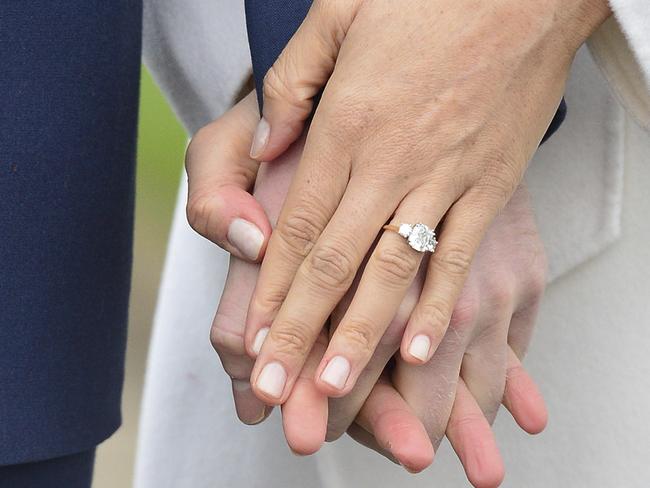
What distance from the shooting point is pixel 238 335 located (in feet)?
2.53

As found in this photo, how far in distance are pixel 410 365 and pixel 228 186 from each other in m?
0.19

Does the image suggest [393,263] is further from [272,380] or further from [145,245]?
[145,245]

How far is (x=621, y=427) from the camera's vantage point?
0.89 metres

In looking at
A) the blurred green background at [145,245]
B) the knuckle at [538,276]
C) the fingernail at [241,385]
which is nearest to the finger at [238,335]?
the fingernail at [241,385]

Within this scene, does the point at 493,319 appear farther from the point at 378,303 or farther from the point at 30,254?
the point at 30,254

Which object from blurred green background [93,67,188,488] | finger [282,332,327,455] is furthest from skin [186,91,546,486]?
blurred green background [93,67,188,488]

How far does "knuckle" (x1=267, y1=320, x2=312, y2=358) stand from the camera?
0.72m

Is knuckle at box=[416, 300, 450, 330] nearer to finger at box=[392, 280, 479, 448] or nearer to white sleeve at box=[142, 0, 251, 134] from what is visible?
finger at box=[392, 280, 479, 448]

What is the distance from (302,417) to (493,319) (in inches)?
6.3

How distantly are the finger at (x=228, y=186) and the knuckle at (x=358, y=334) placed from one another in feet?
0.31

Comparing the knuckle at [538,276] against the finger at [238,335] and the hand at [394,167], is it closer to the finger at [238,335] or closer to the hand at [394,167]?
the hand at [394,167]

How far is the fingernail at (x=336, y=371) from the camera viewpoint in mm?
713

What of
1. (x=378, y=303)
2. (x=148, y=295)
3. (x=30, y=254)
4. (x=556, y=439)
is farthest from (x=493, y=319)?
(x=148, y=295)

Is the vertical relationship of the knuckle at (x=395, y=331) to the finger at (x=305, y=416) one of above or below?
above
